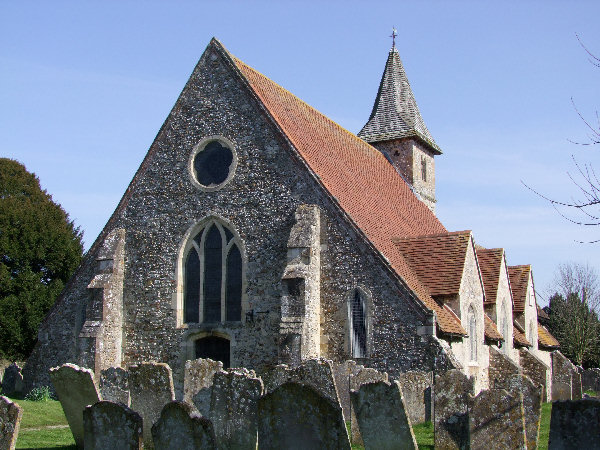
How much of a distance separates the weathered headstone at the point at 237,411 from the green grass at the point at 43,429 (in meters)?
2.98

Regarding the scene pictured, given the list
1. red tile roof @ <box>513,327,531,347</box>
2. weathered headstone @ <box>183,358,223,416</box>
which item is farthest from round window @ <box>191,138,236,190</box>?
red tile roof @ <box>513,327,531,347</box>

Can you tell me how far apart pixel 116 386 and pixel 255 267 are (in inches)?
299

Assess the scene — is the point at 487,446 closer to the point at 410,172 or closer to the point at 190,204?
the point at 190,204

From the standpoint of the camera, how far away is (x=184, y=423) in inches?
345

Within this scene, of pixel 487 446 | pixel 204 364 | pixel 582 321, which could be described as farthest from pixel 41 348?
pixel 582 321

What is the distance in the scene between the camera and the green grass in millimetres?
12664

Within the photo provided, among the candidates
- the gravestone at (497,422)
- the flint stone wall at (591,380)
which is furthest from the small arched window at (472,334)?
the flint stone wall at (591,380)

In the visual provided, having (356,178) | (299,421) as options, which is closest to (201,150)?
(356,178)

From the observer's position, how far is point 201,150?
2111 centimetres

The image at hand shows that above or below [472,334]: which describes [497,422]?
below

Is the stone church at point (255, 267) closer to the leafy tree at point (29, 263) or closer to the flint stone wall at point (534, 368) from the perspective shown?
the flint stone wall at point (534, 368)

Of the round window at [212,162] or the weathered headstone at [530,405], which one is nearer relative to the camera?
the weathered headstone at [530,405]

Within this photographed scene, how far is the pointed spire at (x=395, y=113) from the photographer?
31.1 meters

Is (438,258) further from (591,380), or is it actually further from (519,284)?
(591,380)
